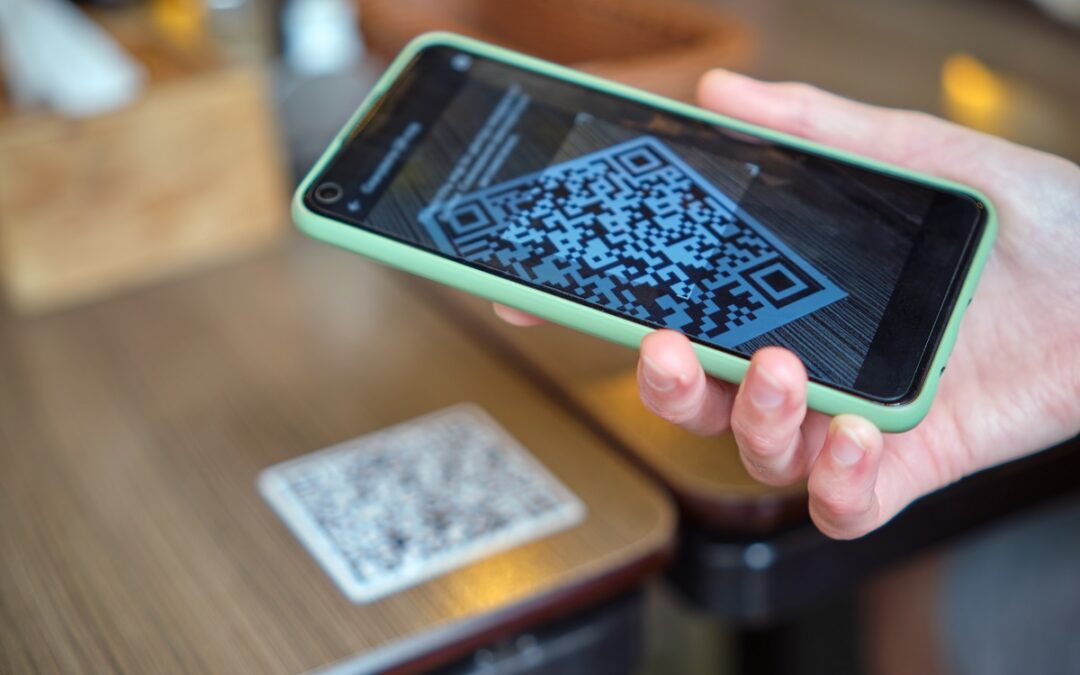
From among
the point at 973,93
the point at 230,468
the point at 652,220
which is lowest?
the point at 230,468

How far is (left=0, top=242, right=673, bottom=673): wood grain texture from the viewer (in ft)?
1.92

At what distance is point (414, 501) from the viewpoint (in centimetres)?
67

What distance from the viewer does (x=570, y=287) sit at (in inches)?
21.6

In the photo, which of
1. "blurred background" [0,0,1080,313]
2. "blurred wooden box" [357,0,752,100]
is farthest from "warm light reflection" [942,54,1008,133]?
"blurred wooden box" [357,0,752,100]

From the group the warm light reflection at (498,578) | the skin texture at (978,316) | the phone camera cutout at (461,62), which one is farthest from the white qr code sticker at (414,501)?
the phone camera cutout at (461,62)

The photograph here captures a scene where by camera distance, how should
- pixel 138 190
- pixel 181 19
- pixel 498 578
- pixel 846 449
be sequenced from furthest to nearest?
1. pixel 181 19
2. pixel 138 190
3. pixel 498 578
4. pixel 846 449

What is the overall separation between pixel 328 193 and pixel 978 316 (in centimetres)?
40

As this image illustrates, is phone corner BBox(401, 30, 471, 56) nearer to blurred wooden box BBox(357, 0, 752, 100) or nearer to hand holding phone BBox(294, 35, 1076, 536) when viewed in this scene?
hand holding phone BBox(294, 35, 1076, 536)

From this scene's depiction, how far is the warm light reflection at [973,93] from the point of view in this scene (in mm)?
1227

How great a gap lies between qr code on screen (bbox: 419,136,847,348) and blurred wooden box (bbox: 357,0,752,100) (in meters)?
0.26

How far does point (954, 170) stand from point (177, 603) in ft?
1.73

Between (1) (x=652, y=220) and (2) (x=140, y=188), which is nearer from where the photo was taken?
(1) (x=652, y=220)

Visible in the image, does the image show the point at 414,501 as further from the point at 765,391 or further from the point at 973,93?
the point at 973,93

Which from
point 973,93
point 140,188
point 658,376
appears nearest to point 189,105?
point 140,188
